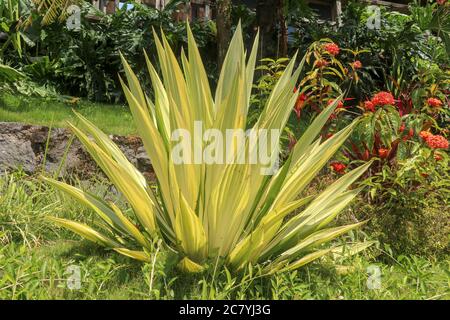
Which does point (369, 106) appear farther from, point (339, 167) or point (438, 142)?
point (438, 142)

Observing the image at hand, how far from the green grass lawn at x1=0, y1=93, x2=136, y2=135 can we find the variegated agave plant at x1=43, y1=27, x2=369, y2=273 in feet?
9.93

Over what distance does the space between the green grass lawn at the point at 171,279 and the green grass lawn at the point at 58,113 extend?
2780mm

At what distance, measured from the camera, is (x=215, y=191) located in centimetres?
240

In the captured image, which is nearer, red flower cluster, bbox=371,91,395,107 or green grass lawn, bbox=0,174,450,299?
green grass lawn, bbox=0,174,450,299

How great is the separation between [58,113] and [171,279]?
4.38 m

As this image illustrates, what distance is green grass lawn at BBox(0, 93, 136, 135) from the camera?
19.0ft

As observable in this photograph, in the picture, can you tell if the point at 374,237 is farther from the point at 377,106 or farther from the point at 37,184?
the point at 37,184

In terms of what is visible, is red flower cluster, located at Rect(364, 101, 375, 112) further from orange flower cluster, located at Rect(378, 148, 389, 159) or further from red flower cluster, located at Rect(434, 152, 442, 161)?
red flower cluster, located at Rect(434, 152, 442, 161)

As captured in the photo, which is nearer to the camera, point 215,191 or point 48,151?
point 215,191

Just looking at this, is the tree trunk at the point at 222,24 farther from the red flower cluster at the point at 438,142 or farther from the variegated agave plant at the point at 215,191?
the variegated agave plant at the point at 215,191

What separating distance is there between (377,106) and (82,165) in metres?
2.62

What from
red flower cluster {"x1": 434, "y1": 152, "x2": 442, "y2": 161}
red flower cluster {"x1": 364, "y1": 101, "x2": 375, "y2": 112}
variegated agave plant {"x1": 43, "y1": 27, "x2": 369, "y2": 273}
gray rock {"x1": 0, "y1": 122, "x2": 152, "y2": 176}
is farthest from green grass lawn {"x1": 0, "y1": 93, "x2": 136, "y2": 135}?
red flower cluster {"x1": 434, "y1": 152, "x2": 442, "y2": 161}

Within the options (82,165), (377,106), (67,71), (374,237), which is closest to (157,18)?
(67,71)

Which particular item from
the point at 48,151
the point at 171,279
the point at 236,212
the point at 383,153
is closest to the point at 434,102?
the point at 383,153
